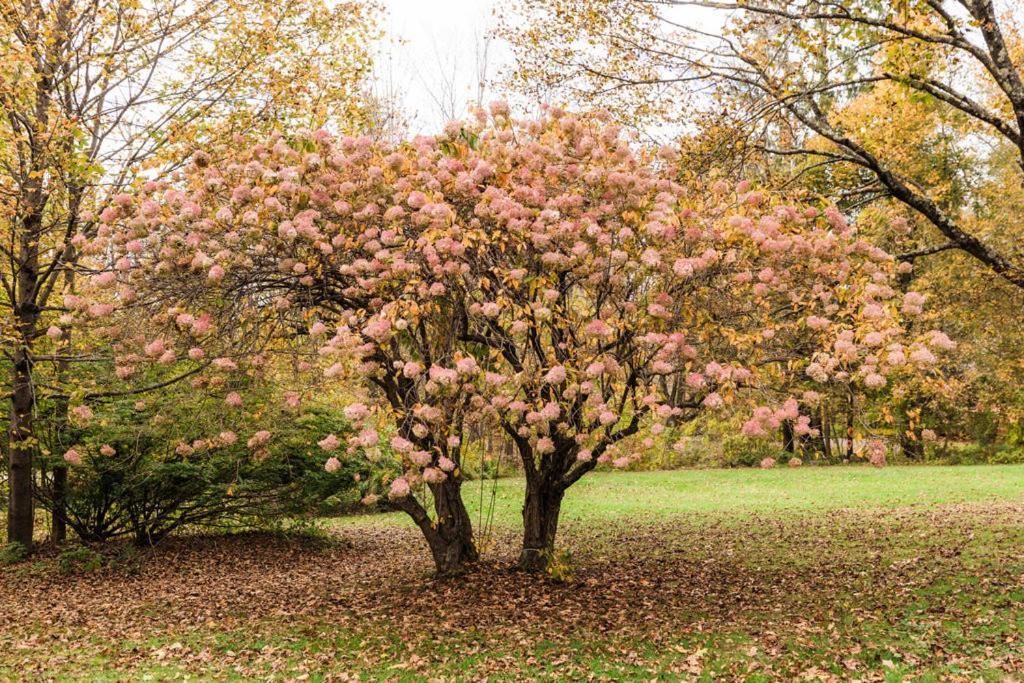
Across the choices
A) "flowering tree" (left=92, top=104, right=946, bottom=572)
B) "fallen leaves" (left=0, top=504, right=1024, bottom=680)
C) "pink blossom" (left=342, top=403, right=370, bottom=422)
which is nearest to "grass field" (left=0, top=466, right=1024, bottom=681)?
"fallen leaves" (left=0, top=504, right=1024, bottom=680)

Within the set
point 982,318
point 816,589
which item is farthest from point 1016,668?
point 982,318

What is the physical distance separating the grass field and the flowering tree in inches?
71.8

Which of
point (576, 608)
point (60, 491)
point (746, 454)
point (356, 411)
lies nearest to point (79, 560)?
point (60, 491)

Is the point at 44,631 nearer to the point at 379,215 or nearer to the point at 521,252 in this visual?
the point at 379,215

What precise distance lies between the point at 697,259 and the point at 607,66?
482cm

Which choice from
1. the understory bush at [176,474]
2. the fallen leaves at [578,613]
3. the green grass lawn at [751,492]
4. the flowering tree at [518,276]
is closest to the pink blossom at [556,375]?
the flowering tree at [518,276]

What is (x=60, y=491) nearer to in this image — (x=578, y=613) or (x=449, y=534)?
(x=449, y=534)

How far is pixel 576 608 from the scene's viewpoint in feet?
26.0

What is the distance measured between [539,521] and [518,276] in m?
4.05

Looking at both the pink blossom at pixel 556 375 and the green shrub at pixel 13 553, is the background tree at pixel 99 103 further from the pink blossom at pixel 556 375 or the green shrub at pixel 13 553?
the pink blossom at pixel 556 375

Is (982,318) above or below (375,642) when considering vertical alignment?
above

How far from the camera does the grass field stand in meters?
6.37

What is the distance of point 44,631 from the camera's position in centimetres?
793

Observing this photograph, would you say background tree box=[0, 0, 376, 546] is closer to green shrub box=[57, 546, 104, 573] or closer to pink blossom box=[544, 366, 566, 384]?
green shrub box=[57, 546, 104, 573]
